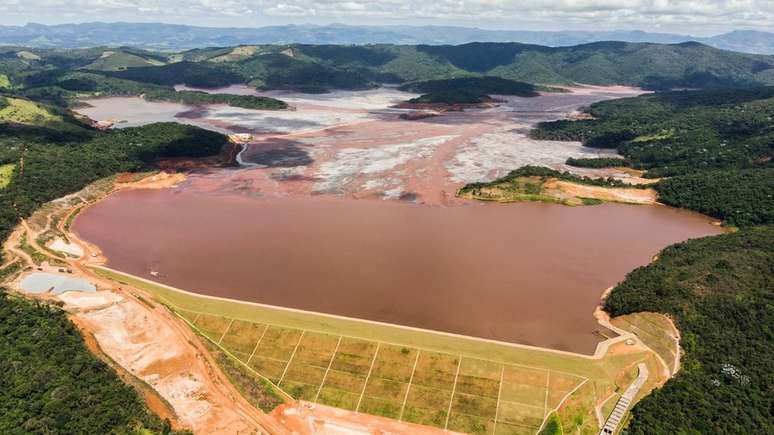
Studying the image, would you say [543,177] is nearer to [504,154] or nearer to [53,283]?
[504,154]

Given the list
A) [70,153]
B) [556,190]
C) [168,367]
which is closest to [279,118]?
[70,153]

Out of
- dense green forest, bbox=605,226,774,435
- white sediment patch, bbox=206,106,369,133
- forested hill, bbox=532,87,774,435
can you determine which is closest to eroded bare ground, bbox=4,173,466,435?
dense green forest, bbox=605,226,774,435

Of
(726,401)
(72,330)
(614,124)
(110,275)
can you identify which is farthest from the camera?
(614,124)

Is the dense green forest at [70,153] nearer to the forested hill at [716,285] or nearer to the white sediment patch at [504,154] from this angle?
the white sediment patch at [504,154]

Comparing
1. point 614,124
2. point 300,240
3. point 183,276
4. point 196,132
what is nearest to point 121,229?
point 183,276

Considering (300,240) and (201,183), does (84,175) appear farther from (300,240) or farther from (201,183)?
(300,240)

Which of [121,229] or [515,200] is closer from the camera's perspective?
[121,229]

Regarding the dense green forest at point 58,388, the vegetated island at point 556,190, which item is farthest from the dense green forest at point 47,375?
the vegetated island at point 556,190
